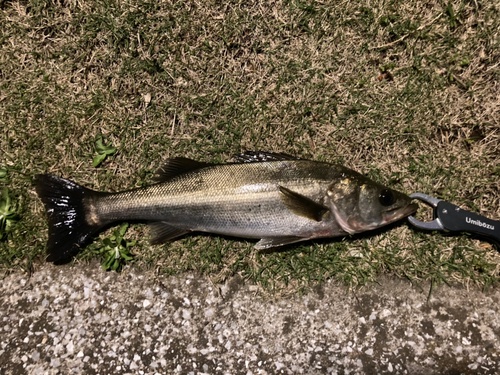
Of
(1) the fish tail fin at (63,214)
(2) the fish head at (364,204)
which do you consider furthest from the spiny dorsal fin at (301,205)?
→ (1) the fish tail fin at (63,214)

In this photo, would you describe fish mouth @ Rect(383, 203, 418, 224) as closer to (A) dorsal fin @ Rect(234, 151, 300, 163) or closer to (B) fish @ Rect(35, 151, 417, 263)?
(B) fish @ Rect(35, 151, 417, 263)

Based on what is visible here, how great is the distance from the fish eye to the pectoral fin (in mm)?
799

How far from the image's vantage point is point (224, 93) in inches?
139

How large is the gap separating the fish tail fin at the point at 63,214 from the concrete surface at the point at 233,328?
0.45m

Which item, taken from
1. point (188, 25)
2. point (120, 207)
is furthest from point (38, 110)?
point (188, 25)

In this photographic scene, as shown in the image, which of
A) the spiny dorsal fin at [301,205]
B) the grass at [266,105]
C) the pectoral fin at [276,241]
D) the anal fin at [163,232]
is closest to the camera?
the spiny dorsal fin at [301,205]

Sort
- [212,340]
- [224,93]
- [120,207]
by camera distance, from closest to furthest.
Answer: [120,207]
[212,340]
[224,93]

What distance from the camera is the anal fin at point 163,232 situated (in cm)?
315

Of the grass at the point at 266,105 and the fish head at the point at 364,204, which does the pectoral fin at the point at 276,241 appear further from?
the fish head at the point at 364,204

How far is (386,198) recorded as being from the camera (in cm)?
290

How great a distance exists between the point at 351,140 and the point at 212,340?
2587mm

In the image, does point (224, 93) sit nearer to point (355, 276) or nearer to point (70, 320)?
point (355, 276)

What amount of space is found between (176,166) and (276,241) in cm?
124

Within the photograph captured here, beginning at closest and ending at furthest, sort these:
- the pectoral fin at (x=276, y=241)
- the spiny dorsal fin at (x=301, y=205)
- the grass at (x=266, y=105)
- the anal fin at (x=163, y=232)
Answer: the spiny dorsal fin at (x=301, y=205)
the pectoral fin at (x=276, y=241)
the anal fin at (x=163, y=232)
the grass at (x=266, y=105)
